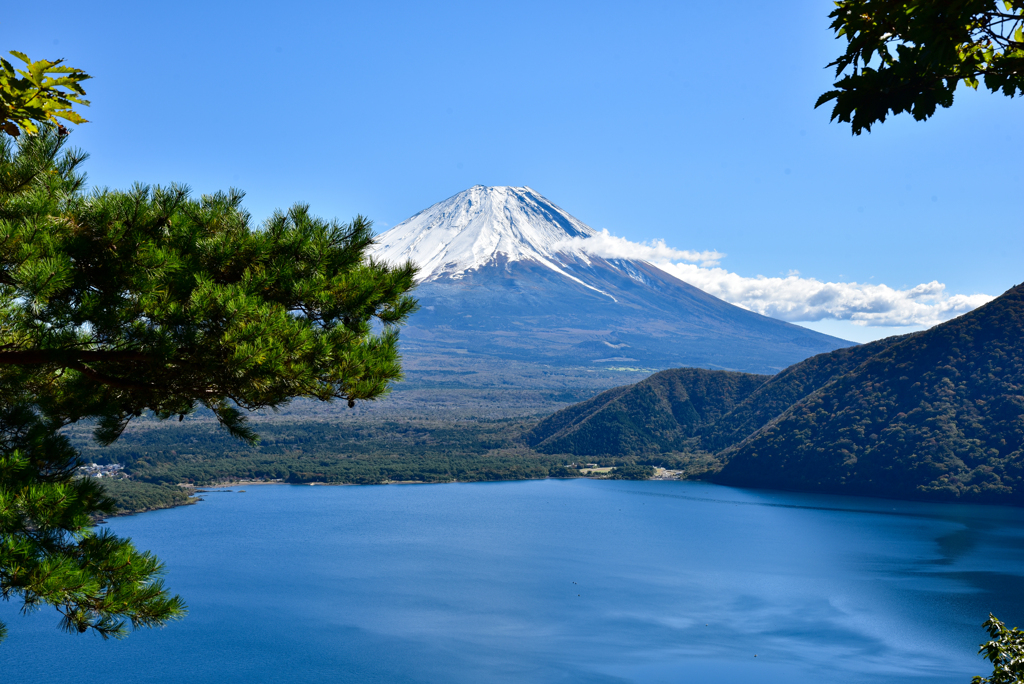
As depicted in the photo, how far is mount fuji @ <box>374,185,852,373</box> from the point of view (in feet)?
460

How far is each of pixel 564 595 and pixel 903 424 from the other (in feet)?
99.5

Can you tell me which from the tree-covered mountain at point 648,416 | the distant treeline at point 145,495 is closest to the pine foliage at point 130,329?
the distant treeline at point 145,495

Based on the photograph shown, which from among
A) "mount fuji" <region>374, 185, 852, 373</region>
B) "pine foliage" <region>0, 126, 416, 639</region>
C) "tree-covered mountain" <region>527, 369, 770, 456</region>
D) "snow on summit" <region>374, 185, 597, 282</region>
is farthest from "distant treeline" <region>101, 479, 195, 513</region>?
"snow on summit" <region>374, 185, 597, 282</region>

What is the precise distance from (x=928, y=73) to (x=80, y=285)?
12.8ft

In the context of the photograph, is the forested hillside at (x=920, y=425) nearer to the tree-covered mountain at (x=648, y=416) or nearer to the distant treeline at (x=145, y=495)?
the tree-covered mountain at (x=648, y=416)

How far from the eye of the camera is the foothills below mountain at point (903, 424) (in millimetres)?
43562

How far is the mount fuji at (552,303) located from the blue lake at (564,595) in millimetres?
92246

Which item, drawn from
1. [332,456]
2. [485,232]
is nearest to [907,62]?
[332,456]

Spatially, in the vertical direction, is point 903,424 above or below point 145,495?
above

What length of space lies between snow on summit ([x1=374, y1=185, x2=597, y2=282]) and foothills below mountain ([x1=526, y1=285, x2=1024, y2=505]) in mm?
97274

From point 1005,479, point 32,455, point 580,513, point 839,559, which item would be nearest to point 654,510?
point 580,513

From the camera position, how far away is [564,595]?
92.7 feet

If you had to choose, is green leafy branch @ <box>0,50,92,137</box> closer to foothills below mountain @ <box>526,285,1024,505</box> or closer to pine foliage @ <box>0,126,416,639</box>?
pine foliage @ <box>0,126,416,639</box>

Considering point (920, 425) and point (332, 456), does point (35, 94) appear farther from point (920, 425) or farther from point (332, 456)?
point (332, 456)
